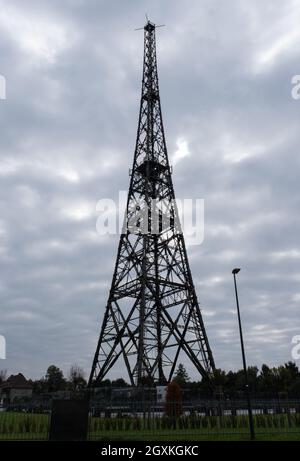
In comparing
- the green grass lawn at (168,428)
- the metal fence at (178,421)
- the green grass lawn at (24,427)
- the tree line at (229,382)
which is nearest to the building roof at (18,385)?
the tree line at (229,382)

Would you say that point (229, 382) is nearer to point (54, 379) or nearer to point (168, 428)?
point (168, 428)

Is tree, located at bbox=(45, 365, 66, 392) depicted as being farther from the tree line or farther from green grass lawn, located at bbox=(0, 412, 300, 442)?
green grass lawn, located at bbox=(0, 412, 300, 442)

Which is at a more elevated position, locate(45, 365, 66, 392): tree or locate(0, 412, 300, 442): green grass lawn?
locate(45, 365, 66, 392): tree

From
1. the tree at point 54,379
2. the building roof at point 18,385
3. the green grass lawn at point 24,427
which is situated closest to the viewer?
the green grass lawn at point 24,427

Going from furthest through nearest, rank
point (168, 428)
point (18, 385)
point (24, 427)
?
point (18, 385) → point (168, 428) → point (24, 427)

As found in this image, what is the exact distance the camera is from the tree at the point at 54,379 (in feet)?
296

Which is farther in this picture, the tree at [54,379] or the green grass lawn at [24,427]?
the tree at [54,379]

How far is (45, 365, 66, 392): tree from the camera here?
90188 millimetres

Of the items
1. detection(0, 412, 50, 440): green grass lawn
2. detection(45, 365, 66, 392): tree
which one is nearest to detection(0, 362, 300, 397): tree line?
detection(45, 365, 66, 392): tree

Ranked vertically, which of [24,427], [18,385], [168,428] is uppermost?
[18,385]

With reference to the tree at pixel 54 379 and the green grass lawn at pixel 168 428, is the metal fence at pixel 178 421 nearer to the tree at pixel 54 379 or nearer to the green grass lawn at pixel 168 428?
the green grass lawn at pixel 168 428

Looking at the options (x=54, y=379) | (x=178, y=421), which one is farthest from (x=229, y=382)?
→ (x=54, y=379)

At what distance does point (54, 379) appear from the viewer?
4001 inches

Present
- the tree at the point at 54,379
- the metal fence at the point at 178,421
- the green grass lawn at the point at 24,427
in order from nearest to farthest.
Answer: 1. the green grass lawn at the point at 24,427
2. the metal fence at the point at 178,421
3. the tree at the point at 54,379
